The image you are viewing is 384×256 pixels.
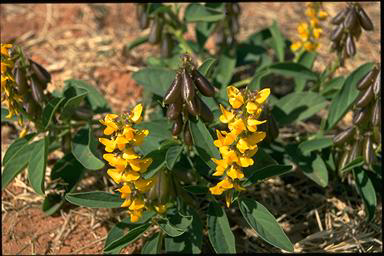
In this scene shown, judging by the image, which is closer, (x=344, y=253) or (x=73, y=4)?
(x=344, y=253)

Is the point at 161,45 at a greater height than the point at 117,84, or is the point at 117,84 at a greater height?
the point at 161,45

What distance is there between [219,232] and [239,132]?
0.59 m

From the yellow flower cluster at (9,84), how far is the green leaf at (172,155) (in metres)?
0.67

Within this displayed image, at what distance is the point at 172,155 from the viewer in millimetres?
2146

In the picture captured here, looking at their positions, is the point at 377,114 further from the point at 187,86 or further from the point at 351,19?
the point at 187,86

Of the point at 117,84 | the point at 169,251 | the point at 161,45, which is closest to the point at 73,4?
the point at 117,84

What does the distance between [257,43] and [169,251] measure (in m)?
1.51

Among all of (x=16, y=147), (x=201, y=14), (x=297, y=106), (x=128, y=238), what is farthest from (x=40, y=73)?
(x=297, y=106)

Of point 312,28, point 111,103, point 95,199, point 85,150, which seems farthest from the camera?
point 111,103

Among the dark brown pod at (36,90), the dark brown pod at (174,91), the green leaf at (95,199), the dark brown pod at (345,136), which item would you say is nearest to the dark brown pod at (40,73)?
the dark brown pod at (36,90)

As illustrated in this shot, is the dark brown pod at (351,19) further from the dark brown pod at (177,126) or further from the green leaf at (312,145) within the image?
the dark brown pod at (177,126)

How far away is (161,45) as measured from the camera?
10.3ft

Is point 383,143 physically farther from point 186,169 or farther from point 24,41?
point 24,41

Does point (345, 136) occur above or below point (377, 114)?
below
